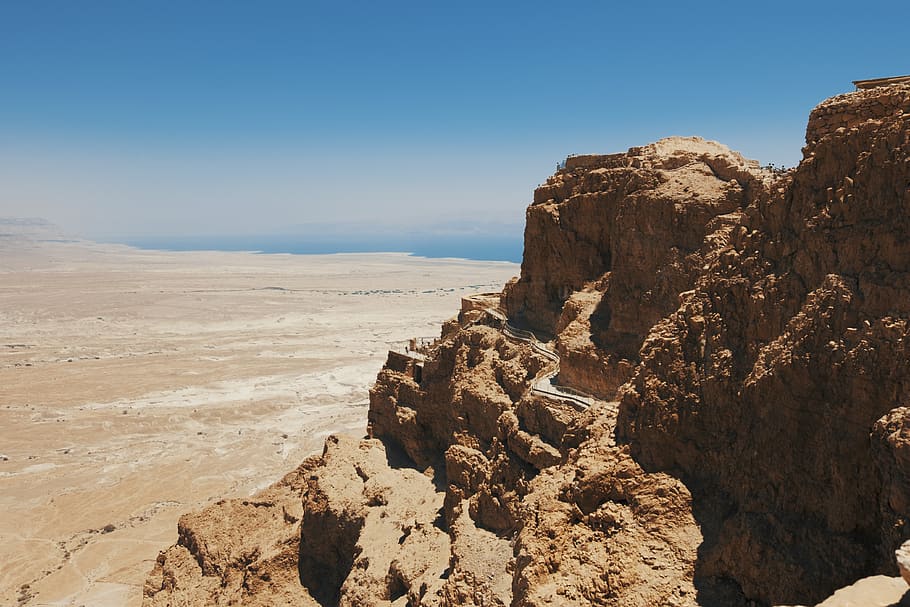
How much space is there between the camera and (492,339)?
922 inches

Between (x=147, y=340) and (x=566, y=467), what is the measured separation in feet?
266

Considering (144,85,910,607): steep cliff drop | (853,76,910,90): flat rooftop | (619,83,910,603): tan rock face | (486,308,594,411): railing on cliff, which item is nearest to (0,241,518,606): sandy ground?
(144,85,910,607): steep cliff drop

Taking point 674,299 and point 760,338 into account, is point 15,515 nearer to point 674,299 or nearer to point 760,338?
point 674,299

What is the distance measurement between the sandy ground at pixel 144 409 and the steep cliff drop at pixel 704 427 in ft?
43.5

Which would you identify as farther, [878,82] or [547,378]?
[547,378]

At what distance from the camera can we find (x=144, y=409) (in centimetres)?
5097

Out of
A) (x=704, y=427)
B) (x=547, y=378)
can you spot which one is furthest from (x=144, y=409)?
(x=704, y=427)

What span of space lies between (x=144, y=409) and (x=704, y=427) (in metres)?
51.3

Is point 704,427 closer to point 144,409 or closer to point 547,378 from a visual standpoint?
point 547,378

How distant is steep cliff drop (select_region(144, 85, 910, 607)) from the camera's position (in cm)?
848

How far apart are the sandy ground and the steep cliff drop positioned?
13252mm

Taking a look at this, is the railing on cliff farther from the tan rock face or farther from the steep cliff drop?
the tan rock face

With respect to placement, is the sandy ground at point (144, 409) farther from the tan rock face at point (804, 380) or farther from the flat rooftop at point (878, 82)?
the flat rooftop at point (878, 82)

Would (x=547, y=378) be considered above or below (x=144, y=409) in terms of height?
above
